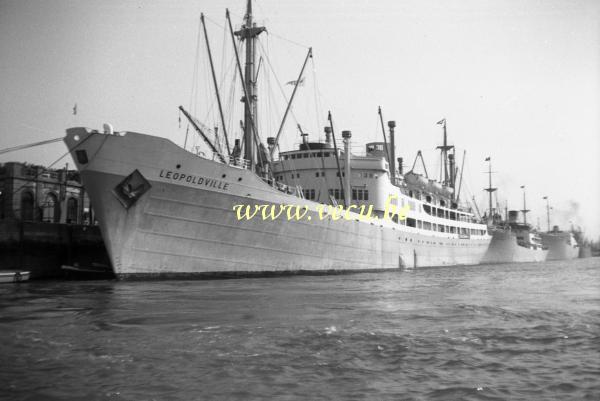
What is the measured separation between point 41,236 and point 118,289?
1080 centimetres

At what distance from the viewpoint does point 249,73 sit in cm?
2773

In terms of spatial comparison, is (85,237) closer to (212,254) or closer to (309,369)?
(212,254)

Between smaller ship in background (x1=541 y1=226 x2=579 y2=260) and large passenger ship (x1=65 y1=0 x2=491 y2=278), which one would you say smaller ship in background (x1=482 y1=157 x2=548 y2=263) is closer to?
smaller ship in background (x1=541 y1=226 x2=579 y2=260)

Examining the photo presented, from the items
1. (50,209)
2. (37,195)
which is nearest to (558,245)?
(50,209)

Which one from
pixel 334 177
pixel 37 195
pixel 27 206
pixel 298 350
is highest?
pixel 334 177

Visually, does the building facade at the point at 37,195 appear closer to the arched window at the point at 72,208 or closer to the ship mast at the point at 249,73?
the arched window at the point at 72,208

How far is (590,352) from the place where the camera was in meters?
7.23

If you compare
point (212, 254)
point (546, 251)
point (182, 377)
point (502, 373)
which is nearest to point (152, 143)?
point (212, 254)

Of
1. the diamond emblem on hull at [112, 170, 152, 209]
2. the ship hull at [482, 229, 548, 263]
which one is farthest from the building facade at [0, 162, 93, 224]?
the ship hull at [482, 229, 548, 263]

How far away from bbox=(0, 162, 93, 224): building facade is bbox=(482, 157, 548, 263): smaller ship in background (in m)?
42.0

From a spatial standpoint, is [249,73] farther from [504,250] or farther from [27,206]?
[504,250]

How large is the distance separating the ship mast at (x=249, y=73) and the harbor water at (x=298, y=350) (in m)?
14.8

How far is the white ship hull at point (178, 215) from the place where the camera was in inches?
772

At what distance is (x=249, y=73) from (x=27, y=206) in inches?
701
